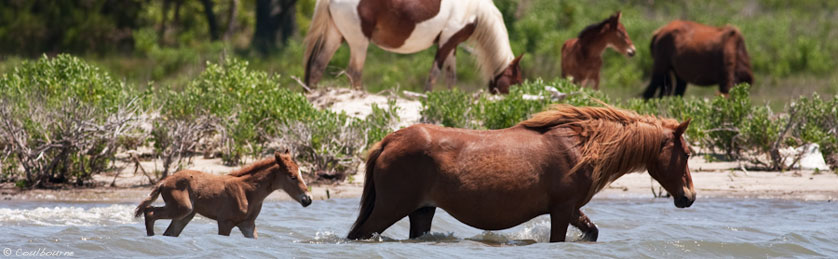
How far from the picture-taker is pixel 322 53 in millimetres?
14375

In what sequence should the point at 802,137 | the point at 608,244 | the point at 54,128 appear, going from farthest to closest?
the point at 802,137
the point at 54,128
the point at 608,244

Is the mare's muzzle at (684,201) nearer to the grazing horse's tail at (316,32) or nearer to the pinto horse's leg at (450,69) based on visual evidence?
the pinto horse's leg at (450,69)

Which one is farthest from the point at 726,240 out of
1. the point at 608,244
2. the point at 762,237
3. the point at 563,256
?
the point at 563,256

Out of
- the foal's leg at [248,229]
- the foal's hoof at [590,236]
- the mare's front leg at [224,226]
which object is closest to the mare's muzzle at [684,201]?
the foal's hoof at [590,236]

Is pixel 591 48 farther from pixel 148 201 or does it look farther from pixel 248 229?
pixel 148 201

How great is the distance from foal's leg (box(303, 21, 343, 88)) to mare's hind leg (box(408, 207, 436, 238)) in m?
6.74

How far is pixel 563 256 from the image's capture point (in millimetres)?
7363

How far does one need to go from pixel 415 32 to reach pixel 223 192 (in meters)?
6.35

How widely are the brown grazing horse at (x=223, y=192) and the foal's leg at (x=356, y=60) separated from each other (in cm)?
622

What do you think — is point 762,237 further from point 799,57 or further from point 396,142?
point 799,57

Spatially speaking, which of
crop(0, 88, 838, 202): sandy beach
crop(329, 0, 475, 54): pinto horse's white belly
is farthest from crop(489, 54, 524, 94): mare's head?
crop(0, 88, 838, 202): sandy beach

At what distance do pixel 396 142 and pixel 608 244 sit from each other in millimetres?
1655

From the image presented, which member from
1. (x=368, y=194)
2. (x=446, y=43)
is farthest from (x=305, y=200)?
(x=446, y=43)

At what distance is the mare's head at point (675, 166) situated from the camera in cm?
751
